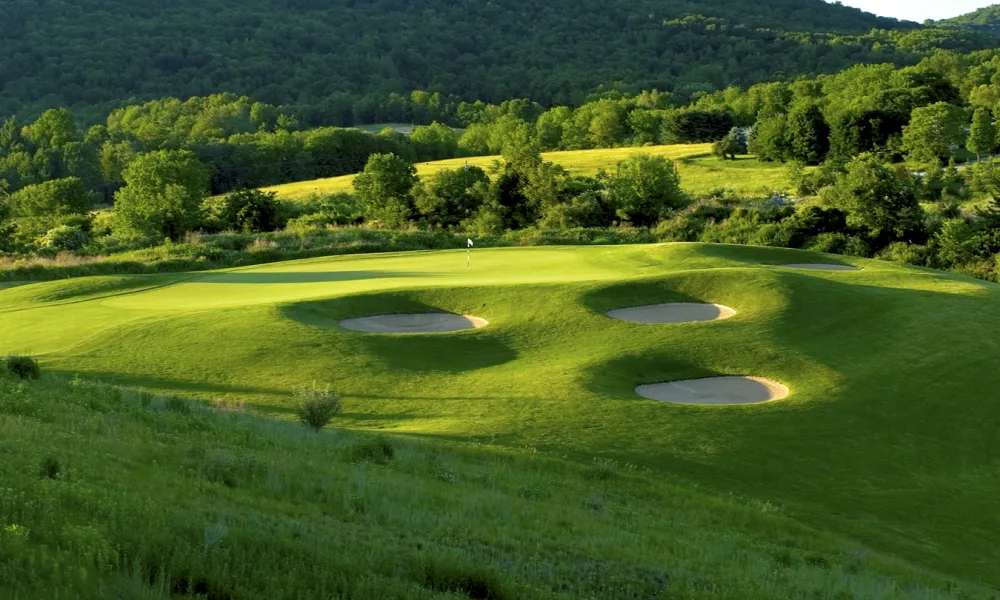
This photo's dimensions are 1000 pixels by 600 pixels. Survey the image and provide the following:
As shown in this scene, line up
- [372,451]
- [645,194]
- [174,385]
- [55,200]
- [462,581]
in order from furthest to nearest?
1. [55,200]
2. [645,194]
3. [174,385]
4. [372,451]
5. [462,581]

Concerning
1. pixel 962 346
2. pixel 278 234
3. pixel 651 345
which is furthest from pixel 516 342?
pixel 278 234

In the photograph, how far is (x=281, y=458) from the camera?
38.0 ft

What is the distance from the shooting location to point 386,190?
67.9 metres

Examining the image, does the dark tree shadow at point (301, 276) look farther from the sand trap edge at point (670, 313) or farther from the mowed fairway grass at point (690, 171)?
the mowed fairway grass at point (690, 171)

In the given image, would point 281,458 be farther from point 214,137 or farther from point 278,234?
point 214,137

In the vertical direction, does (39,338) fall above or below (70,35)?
below

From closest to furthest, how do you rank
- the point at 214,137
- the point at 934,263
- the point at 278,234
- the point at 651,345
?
1. the point at 651,345
2. the point at 278,234
3. the point at 934,263
4. the point at 214,137

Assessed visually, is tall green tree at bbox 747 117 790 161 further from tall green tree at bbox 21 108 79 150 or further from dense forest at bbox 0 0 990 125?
tall green tree at bbox 21 108 79 150

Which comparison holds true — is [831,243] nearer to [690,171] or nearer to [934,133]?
[934,133]

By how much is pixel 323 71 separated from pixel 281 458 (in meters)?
171

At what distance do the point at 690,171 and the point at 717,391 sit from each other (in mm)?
74465

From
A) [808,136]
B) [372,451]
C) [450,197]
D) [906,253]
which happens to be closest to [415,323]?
[372,451]

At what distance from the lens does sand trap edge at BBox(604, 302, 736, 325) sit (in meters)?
25.0

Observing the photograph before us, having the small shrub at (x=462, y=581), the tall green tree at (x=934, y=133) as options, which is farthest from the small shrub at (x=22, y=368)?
the tall green tree at (x=934, y=133)
